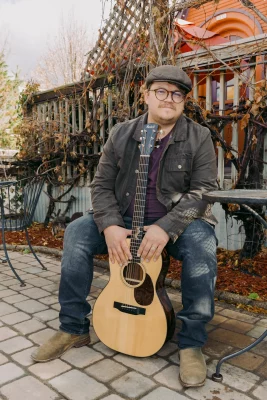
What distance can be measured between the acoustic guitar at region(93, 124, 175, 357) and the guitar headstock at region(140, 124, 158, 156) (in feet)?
0.50

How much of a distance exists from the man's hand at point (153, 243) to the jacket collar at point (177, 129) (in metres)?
0.60

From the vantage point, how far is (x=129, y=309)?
2.00m

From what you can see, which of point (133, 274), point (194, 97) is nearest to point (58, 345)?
point (133, 274)

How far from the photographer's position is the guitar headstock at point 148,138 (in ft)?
7.12

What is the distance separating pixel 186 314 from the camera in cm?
195

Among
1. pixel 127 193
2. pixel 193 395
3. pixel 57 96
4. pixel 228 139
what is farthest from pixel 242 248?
pixel 57 96

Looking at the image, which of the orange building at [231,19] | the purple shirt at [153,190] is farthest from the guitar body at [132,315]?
the orange building at [231,19]

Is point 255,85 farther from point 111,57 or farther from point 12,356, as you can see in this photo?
point 12,356

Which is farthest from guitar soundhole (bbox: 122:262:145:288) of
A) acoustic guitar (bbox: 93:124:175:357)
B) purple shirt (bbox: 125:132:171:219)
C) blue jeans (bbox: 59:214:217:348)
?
purple shirt (bbox: 125:132:171:219)

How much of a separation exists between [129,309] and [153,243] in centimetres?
39

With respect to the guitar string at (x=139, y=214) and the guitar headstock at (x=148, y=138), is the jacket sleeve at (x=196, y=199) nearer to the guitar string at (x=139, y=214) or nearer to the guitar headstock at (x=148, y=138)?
the guitar string at (x=139, y=214)

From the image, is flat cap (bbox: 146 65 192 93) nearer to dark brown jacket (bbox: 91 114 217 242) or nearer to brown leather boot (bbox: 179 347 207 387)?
dark brown jacket (bbox: 91 114 217 242)

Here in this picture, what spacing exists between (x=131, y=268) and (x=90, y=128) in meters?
3.34

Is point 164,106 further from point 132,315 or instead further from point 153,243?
point 132,315
